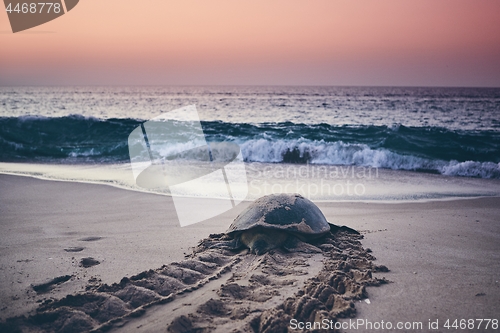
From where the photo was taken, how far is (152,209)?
19.5ft

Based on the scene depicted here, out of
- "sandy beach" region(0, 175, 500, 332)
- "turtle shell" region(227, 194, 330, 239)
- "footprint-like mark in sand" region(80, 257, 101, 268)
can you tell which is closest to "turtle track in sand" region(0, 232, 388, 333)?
"sandy beach" region(0, 175, 500, 332)

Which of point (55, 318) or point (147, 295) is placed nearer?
point (55, 318)

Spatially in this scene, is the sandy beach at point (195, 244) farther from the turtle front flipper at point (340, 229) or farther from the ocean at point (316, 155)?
the ocean at point (316, 155)

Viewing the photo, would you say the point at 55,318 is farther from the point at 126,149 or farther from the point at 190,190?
the point at 126,149

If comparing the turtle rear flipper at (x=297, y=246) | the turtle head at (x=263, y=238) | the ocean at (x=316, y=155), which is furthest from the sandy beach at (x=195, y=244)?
the ocean at (x=316, y=155)

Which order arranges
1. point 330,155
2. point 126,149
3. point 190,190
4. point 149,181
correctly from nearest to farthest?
point 190,190, point 149,181, point 330,155, point 126,149

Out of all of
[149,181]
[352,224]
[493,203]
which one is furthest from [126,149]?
[493,203]

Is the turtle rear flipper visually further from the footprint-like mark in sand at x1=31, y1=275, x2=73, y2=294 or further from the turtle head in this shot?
the footprint-like mark in sand at x1=31, y1=275, x2=73, y2=294

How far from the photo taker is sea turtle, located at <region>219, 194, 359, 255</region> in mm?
4090

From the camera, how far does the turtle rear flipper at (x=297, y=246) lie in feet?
13.4

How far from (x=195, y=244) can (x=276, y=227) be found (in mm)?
1003

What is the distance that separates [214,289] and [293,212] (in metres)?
1.45

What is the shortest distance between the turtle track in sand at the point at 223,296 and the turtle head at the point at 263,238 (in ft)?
0.49

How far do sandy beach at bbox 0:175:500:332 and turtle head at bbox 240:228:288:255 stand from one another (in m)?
0.26
